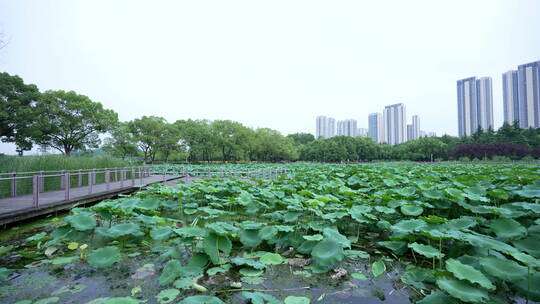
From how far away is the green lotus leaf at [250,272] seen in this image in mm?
2262

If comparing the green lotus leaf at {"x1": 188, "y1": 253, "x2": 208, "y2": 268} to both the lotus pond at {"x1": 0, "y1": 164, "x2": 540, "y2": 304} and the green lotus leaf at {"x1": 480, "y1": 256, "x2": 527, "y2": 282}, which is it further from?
the green lotus leaf at {"x1": 480, "y1": 256, "x2": 527, "y2": 282}

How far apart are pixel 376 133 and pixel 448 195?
10329 centimetres

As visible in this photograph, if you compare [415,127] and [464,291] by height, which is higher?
[415,127]

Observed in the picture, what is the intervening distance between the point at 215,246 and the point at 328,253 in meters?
1.03

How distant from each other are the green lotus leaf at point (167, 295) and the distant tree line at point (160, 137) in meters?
24.4

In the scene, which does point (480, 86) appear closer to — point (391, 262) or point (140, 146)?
point (140, 146)

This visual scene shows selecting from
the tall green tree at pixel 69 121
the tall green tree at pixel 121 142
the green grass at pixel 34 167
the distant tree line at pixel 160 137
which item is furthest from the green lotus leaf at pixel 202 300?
the tall green tree at pixel 121 142

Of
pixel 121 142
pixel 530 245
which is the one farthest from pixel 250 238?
pixel 121 142

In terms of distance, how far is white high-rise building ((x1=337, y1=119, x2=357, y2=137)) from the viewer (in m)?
111

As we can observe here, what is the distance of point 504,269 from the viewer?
63.2 inches

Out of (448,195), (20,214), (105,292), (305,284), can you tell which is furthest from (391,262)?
(20,214)

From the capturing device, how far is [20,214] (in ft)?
16.6

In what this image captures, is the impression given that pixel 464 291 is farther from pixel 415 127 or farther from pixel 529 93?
pixel 415 127

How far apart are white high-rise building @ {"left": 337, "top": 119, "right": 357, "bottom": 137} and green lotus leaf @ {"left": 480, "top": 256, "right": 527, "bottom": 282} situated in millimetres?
113220
